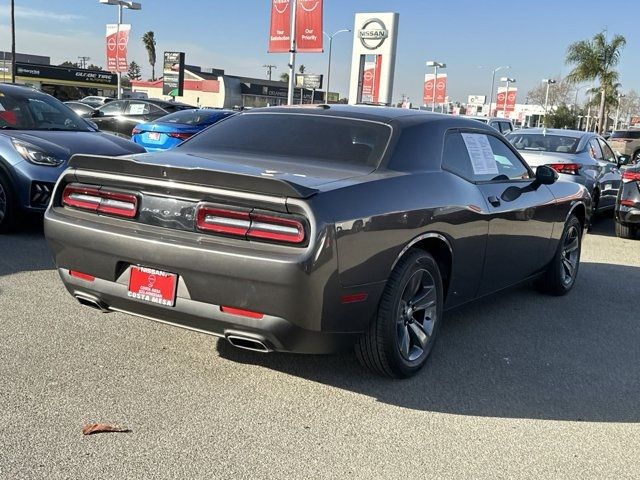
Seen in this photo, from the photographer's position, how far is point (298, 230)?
3105 millimetres

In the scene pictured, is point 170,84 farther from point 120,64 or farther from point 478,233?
point 478,233

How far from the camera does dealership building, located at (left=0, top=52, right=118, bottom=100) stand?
60.2m

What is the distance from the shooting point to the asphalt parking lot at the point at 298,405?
9.50 feet

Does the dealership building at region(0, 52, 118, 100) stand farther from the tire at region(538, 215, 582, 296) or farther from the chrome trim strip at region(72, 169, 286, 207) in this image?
the chrome trim strip at region(72, 169, 286, 207)

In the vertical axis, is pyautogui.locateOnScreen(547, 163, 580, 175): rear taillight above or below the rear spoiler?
below

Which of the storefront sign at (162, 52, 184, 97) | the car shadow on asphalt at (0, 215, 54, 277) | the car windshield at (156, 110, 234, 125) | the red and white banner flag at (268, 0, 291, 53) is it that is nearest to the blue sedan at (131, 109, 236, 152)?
the car windshield at (156, 110, 234, 125)

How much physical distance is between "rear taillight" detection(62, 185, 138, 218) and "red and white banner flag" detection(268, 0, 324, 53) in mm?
20075

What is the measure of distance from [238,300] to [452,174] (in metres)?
1.77

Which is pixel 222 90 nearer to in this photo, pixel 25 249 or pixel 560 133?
pixel 560 133

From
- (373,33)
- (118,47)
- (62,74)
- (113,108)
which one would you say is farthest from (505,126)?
(62,74)

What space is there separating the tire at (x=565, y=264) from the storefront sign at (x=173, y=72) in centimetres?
3223

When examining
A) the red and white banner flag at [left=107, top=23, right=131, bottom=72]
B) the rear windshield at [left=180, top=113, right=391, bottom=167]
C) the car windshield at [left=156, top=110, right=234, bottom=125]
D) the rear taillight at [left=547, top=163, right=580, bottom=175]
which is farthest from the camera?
the red and white banner flag at [left=107, top=23, right=131, bottom=72]

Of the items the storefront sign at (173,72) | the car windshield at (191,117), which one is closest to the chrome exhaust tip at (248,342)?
the car windshield at (191,117)

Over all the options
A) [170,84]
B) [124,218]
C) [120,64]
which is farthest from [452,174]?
[170,84]
